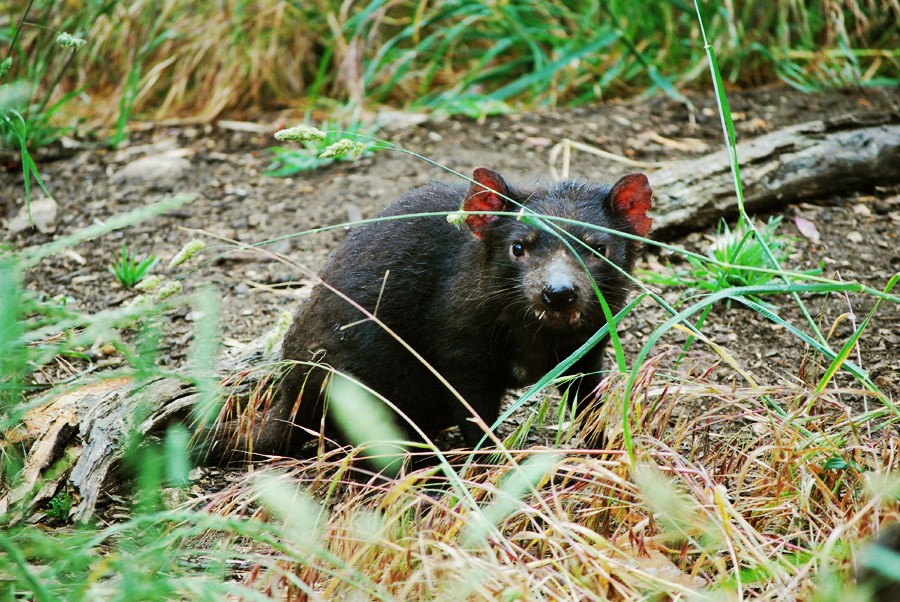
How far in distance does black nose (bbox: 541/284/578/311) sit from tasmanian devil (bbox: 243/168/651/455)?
13 cm

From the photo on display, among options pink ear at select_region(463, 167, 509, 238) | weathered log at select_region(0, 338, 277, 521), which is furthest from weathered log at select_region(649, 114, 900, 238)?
weathered log at select_region(0, 338, 277, 521)

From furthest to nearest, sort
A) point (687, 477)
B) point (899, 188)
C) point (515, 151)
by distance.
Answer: point (515, 151), point (899, 188), point (687, 477)

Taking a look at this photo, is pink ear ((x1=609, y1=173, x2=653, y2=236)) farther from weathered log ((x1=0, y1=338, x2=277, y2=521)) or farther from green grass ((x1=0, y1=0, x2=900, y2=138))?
green grass ((x1=0, y1=0, x2=900, y2=138))

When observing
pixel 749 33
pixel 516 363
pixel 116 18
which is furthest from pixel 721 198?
pixel 116 18

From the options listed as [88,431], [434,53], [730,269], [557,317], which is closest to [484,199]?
[557,317]

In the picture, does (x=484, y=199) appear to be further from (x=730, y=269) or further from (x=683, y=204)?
(x=683, y=204)

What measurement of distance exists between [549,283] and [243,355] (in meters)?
1.58

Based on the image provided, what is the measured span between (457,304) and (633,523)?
1.17 m

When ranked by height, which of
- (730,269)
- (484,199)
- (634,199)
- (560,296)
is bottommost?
(730,269)

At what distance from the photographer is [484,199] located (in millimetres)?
3127

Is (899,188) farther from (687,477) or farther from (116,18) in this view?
(116,18)

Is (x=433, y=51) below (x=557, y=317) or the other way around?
the other way around

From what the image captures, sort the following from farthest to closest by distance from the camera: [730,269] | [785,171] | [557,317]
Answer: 1. [785,171]
2. [730,269]
3. [557,317]

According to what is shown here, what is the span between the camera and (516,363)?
3277mm
